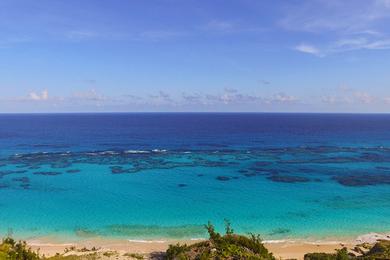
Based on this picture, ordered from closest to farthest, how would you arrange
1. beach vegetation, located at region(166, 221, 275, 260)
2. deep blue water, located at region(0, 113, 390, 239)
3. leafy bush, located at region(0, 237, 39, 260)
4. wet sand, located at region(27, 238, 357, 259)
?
beach vegetation, located at region(166, 221, 275, 260) → leafy bush, located at region(0, 237, 39, 260) → wet sand, located at region(27, 238, 357, 259) → deep blue water, located at region(0, 113, 390, 239)

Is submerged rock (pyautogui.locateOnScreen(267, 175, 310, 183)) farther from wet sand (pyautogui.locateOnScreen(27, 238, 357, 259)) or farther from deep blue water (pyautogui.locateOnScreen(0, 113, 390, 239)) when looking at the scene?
wet sand (pyautogui.locateOnScreen(27, 238, 357, 259))

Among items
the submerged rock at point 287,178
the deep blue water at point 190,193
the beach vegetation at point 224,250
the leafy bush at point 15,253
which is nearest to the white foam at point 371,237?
the deep blue water at point 190,193

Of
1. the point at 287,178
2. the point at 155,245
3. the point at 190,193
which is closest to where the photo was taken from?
the point at 155,245

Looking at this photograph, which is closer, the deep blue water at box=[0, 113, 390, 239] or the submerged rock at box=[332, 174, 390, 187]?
the deep blue water at box=[0, 113, 390, 239]

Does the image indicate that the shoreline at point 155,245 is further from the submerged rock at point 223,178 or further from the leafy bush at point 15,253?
the submerged rock at point 223,178

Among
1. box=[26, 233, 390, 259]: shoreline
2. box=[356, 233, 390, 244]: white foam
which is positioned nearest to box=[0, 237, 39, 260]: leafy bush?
box=[26, 233, 390, 259]: shoreline

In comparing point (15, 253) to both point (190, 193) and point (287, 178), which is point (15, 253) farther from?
point (287, 178)

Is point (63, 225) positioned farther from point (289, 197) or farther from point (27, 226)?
point (289, 197)

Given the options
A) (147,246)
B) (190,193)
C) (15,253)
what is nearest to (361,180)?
(190,193)

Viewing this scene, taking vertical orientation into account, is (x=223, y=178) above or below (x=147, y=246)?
above
